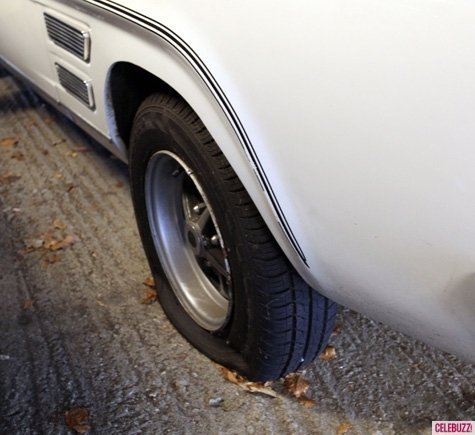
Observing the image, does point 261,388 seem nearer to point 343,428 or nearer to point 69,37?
point 343,428

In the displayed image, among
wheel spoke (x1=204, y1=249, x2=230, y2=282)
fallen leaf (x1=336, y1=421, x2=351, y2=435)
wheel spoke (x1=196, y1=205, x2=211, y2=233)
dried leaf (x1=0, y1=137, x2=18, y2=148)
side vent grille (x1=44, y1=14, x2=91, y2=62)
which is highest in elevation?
side vent grille (x1=44, y1=14, x2=91, y2=62)

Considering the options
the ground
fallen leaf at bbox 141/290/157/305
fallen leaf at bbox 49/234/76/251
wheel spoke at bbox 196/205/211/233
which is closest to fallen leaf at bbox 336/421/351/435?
the ground

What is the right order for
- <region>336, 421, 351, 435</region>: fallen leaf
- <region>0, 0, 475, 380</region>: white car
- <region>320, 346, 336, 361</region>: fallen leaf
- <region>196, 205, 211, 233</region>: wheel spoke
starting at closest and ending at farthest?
<region>0, 0, 475, 380</region>: white car → <region>336, 421, 351, 435</region>: fallen leaf → <region>196, 205, 211, 233</region>: wheel spoke → <region>320, 346, 336, 361</region>: fallen leaf

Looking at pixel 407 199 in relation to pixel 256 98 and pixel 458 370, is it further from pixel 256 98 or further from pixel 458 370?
pixel 458 370

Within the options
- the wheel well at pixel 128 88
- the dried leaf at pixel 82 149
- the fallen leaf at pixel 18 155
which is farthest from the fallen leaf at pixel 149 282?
the fallen leaf at pixel 18 155

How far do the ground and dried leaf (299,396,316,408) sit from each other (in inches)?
0.5

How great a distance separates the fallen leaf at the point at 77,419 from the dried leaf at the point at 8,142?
216 centimetres

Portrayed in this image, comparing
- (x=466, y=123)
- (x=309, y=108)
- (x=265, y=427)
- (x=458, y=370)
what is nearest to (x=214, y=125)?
(x=309, y=108)

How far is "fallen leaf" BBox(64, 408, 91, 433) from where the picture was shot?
1.91m

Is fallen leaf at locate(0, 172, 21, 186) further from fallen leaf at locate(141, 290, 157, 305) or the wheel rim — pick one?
the wheel rim

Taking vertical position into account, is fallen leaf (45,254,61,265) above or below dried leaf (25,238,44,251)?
below

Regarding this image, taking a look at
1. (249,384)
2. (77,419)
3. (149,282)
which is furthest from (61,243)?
(249,384)

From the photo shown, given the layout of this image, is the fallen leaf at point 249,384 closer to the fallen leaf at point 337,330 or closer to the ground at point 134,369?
the ground at point 134,369

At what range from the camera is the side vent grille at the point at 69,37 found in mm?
2035
